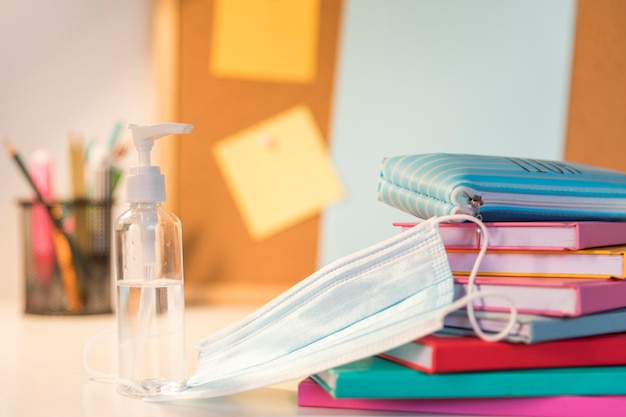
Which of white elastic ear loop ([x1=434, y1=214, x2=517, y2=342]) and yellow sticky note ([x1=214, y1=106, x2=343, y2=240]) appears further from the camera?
yellow sticky note ([x1=214, y1=106, x2=343, y2=240])

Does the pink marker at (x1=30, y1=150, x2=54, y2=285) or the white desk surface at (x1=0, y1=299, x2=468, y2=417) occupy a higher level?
the pink marker at (x1=30, y1=150, x2=54, y2=285)

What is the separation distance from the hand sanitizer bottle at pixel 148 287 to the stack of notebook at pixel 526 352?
0.37ft

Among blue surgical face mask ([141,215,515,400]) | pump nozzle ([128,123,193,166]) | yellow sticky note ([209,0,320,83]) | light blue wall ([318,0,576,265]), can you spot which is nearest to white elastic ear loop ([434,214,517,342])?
blue surgical face mask ([141,215,515,400])

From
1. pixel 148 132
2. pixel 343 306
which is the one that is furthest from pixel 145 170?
pixel 343 306

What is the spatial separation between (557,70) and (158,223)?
0.65 meters

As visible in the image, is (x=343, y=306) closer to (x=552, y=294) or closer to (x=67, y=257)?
(x=552, y=294)

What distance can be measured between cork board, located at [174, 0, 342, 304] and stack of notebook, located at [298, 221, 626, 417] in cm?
59

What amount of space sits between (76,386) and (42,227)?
1.55ft

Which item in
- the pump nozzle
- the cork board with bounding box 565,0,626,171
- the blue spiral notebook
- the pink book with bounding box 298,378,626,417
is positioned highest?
the cork board with bounding box 565,0,626,171

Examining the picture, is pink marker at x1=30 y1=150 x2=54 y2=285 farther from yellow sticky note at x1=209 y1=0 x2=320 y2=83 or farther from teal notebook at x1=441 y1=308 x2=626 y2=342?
teal notebook at x1=441 y1=308 x2=626 y2=342

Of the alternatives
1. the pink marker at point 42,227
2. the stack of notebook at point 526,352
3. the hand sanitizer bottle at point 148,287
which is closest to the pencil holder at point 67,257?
the pink marker at point 42,227

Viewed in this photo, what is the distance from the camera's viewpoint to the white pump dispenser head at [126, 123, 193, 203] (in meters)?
0.52

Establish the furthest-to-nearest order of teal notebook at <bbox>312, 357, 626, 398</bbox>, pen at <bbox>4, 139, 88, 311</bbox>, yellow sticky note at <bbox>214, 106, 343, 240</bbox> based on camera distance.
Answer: yellow sticky note at <bbox>214, 106, 343, 240</bbox> < pen at <bbox>4, 139, 88, 311</bbox> < teal notebook at <bbox>312, 357, 626, 398</bbox>

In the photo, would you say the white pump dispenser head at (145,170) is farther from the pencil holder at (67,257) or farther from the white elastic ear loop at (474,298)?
the pencil holder at (67,257)
